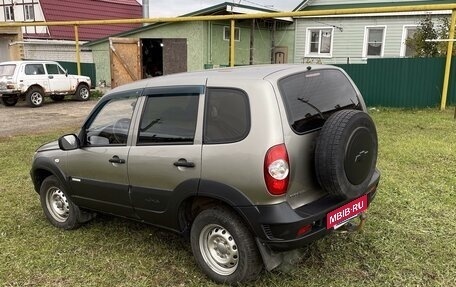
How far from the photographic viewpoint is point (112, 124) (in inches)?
156

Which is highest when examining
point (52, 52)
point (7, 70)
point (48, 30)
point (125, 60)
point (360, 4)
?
point (360, 4)

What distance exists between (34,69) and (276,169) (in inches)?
593

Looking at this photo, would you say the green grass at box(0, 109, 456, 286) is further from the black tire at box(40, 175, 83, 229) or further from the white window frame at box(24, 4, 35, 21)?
the white window frame at box(24, 4, 35, 21)

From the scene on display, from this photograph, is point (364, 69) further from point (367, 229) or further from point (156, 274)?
point (156, 274)

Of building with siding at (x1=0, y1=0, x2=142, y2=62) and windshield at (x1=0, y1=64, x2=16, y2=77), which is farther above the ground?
building with siding at (x1=0, y1=0, x2=142, y2=62)

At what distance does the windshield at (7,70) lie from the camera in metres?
15.2

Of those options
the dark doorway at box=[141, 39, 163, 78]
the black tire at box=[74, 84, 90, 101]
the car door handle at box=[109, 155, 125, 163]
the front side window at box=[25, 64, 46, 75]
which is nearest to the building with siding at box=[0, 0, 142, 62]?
the dark doorway at box=[141, 39, 163, 78]

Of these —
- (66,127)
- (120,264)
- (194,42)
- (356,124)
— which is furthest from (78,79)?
(356,124)

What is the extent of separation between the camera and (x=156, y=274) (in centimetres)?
353

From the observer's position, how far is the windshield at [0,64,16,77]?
15.2 meters

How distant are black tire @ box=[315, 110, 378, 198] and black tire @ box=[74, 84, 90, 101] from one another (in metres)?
15.9

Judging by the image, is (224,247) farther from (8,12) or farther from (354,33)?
(8,12)

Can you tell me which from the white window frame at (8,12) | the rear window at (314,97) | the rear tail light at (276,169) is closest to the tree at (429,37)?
the rear window at (314,97)

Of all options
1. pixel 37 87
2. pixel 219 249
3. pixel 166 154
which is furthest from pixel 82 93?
pixel 219 249
